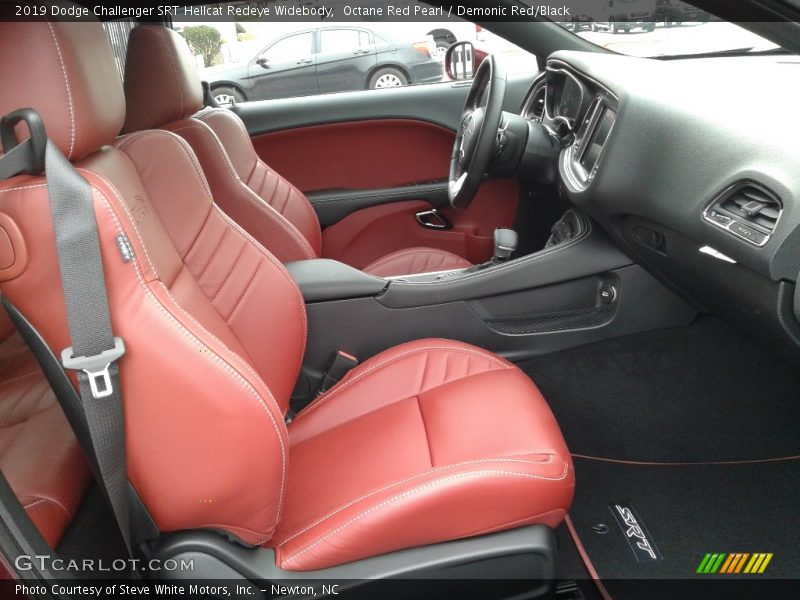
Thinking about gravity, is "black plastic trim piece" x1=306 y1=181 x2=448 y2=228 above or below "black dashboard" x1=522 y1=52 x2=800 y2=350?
below

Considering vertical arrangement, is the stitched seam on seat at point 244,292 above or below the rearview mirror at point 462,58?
below

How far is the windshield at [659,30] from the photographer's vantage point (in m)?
1.59

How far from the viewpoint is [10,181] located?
0.88 metres

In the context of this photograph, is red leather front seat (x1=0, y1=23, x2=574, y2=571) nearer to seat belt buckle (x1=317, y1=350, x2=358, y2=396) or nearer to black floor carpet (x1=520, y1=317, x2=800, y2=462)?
seat belt buckle (x1=317, y1=350, x2=358, y2=396)

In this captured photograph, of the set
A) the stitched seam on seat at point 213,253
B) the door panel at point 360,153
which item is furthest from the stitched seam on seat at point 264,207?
the door panel at point 360,153

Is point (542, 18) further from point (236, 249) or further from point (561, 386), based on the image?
point (236, 249)

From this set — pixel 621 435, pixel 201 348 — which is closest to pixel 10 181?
pixel 201 348

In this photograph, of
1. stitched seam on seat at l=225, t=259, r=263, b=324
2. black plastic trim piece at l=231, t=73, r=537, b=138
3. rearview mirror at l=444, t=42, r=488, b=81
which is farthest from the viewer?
black plastic trim piece at l=231, t=73, r=537, b=138

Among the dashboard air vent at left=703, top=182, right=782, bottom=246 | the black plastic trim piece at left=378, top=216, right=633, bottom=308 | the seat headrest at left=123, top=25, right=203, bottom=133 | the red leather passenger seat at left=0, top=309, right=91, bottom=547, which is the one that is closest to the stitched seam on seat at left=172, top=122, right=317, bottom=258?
the seat headrest at left=123, top=25, right=203, bottom=133

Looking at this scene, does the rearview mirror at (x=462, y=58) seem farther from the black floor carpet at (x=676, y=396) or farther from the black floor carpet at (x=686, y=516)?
the black floor carpet at (x=686, y=516)

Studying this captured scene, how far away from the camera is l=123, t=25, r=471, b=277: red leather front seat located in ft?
5.41

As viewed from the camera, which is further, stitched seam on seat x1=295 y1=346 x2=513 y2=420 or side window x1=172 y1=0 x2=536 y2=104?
side window x1=172 y1=0 x2=536 y2=104

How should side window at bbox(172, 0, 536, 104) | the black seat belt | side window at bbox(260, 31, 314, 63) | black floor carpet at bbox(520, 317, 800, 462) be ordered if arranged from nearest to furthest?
the black seat belt → black floor carpet at bbox(520, 317, 800, 462) → side window at bbox(172, 0, 536, 104) → side window at bbox(260, 31, 314, 63)

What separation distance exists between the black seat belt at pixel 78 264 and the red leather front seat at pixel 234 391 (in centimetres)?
2
